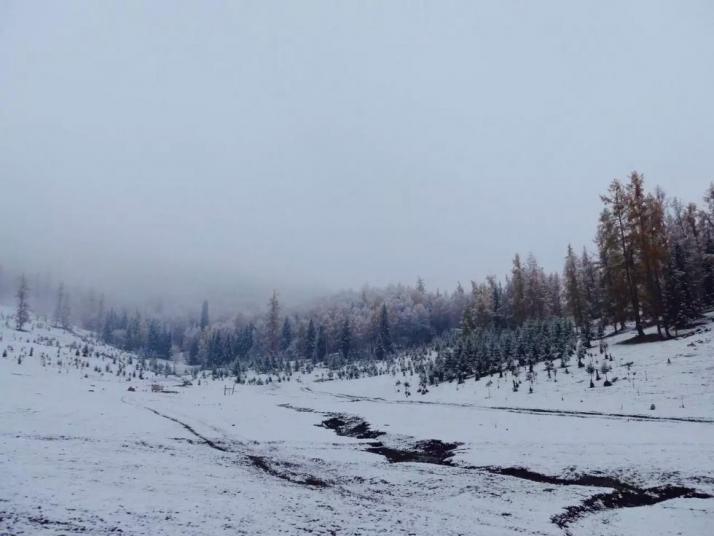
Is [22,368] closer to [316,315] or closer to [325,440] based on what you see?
[325,440]

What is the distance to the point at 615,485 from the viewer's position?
13555mm

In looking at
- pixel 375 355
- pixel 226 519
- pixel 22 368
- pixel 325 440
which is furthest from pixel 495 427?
pixel 375 355

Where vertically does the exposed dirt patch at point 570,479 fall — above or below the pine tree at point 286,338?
below

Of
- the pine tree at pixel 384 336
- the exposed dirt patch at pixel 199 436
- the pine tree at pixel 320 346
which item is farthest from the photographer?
the pine tree at pixel 320 346

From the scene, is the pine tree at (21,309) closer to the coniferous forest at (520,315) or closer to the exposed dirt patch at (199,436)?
the coniferous forest at (520,315)

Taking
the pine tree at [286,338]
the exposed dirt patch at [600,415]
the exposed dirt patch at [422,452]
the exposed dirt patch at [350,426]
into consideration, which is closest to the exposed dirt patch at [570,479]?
the exposed dirt patch at [422,452]

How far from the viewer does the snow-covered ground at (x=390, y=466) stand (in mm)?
10461

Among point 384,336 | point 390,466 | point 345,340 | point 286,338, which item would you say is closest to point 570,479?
point 390,466

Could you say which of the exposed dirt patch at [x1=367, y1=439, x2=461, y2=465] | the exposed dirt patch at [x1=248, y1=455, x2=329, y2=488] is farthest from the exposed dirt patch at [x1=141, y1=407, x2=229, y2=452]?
the exposed dirt patch at [x1=367, y1=439, x2=461, y2=465]

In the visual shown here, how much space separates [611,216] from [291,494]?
40.1 metres

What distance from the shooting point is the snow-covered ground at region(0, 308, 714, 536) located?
1046 cm

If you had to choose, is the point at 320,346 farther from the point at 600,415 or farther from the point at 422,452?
the point at 422,452

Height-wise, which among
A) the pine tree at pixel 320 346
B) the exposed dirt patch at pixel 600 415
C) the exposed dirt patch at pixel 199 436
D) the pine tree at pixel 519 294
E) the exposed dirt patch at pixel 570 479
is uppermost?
the pine tree at pixel 519 294

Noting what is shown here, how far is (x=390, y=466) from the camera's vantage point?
17.1 m
